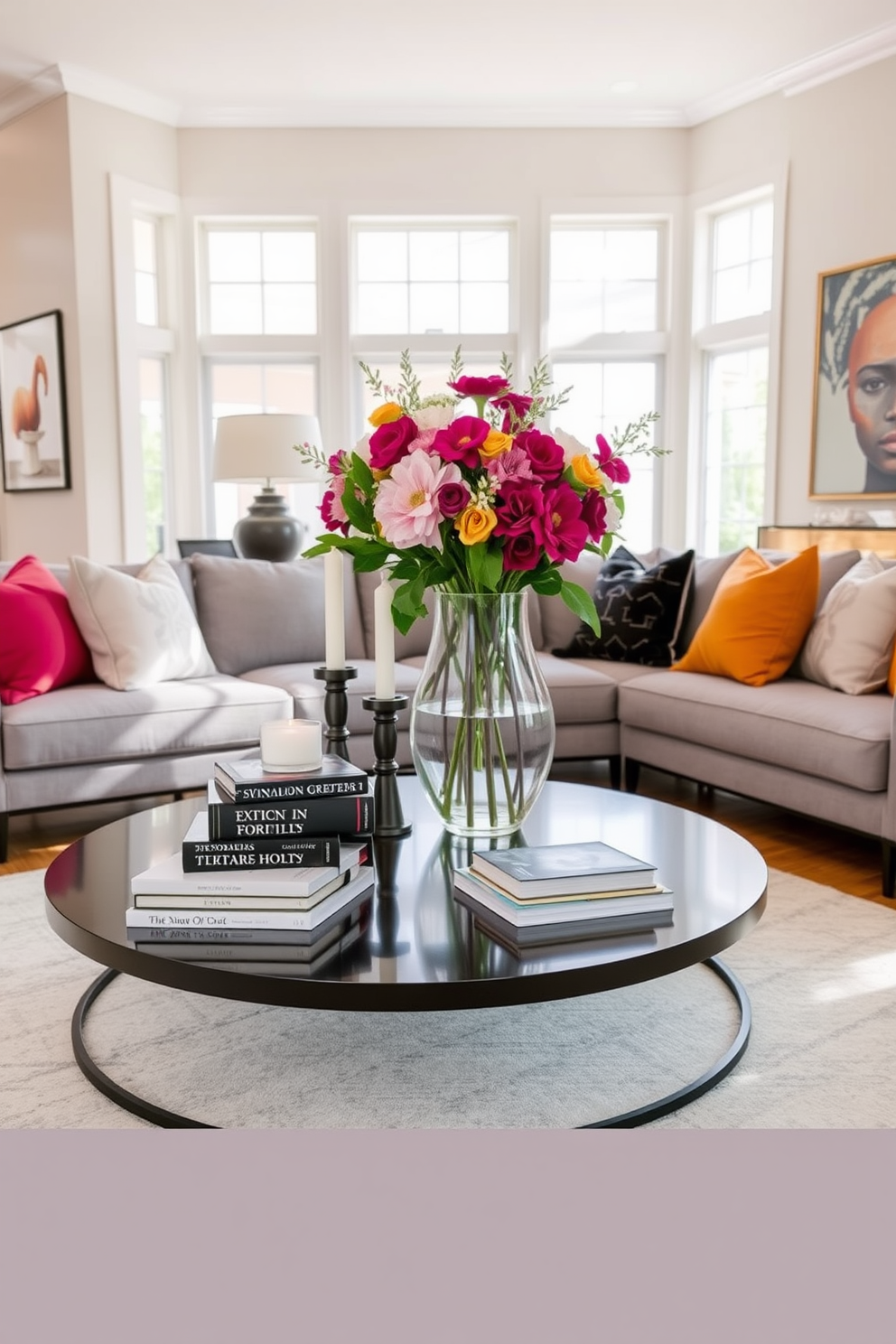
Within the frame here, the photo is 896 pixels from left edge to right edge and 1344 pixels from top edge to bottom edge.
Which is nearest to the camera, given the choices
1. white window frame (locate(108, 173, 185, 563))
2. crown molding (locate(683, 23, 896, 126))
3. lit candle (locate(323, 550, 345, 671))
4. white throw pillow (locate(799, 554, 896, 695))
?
lit candle (locate(323, 550, 345, 671))

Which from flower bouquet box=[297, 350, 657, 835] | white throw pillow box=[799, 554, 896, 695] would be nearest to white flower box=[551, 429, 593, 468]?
flower bouquet box=[297, 350, 657, 835]

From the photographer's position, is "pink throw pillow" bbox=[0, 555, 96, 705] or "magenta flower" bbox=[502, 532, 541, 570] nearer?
"magenta flower" bbox=[502, 532, 541, 570]

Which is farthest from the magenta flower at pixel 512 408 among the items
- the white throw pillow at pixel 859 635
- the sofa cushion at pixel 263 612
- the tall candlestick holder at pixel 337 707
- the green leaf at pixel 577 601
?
the sofa cushion at pixel 263 612

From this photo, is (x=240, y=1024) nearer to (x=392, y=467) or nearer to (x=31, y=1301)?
(x=392, y=467)

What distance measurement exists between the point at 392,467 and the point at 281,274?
4.98 metres

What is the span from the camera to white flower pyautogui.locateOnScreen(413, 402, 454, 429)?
1793 mm

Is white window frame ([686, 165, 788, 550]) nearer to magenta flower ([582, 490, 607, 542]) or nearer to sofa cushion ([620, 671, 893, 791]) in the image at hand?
sofa cushion ([620, 671, 893, 791])

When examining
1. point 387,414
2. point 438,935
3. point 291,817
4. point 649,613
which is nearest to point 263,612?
point 649,613

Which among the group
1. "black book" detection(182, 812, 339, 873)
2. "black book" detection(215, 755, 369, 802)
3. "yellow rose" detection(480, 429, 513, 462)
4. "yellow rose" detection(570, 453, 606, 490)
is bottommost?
"black book" detection(182, 812, 339, 873)

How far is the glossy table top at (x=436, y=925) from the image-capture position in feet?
4.59

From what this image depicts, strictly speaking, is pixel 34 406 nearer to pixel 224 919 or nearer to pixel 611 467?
pixel 611 467

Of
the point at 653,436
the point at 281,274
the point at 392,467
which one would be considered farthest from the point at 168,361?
the point at 392,467

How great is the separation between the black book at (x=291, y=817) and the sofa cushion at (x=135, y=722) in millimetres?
1467

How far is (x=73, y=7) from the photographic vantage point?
4797 mm
